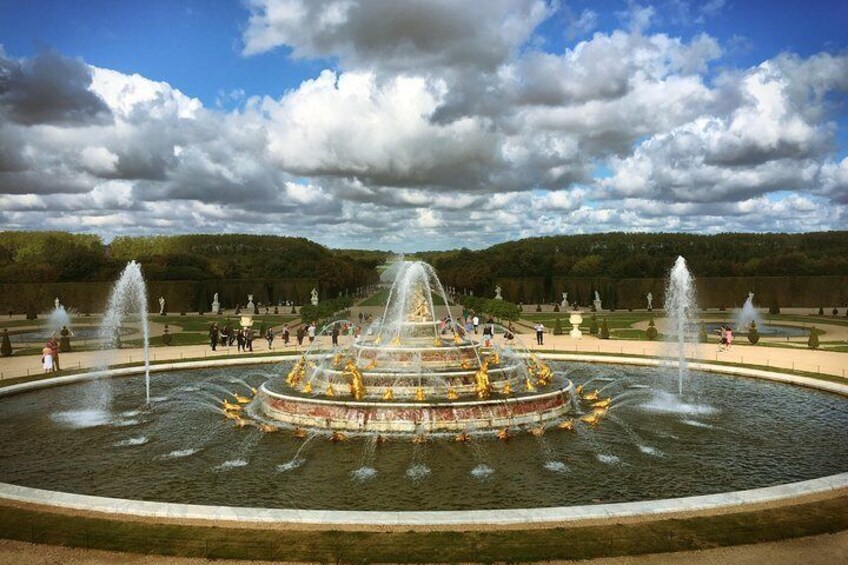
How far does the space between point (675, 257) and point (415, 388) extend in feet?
341

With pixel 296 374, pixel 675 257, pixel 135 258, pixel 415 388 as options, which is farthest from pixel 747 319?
pixel 135 258

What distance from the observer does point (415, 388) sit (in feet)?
71.3

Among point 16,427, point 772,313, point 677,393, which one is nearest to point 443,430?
point 677,393

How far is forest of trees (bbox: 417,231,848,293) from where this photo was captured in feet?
311

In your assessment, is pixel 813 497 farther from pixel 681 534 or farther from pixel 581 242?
pixel 581 242

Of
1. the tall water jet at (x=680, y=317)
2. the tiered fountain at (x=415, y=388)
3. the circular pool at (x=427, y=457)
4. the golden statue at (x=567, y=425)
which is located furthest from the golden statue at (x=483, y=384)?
the tall water jet at (x=680, y=317)

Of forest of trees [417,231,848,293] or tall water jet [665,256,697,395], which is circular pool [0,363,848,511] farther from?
forest of trees [417,231,848,293]

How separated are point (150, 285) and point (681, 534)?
261 feet

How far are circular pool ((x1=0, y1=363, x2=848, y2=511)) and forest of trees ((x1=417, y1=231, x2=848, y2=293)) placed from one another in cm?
7168

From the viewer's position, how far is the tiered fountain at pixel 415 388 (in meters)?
19.9

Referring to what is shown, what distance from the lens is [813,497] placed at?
13.6m

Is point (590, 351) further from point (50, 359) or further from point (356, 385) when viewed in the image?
point (50, 359)

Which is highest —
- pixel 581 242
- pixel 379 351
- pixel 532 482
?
pixel 581 242

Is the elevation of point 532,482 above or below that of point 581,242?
below
